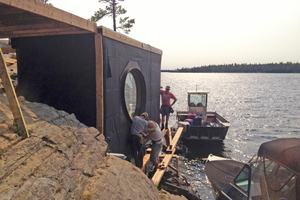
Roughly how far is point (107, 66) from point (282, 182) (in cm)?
482

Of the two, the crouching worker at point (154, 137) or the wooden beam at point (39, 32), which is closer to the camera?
the wooden beam at point (39, 32)

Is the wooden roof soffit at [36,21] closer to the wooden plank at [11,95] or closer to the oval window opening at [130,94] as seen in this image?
the wooden plank at [11,95]

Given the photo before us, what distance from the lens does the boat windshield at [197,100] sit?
1917 centimetres

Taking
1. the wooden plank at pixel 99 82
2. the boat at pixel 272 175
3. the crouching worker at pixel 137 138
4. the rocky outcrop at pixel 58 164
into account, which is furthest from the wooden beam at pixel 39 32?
the boat at pixel 272 175

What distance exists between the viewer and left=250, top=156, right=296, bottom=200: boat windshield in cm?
470

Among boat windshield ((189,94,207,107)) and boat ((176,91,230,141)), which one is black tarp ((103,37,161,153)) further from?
boat windshield ((189,94,207,107))

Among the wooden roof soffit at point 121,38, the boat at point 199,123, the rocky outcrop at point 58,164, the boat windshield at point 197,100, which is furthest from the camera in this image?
the boat windshield at point 197,100

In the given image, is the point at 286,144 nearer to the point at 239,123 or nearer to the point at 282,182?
the point at 282,182

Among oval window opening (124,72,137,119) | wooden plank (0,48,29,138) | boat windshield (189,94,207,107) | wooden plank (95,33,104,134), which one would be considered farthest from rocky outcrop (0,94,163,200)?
boat windshield (189,94,207,107)

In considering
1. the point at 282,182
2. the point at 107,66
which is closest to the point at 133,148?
the point at 107,66

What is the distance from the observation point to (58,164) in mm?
3381

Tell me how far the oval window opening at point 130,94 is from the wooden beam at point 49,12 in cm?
246

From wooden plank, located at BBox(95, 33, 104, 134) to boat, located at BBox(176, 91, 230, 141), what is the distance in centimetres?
1222

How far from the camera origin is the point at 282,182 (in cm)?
486
